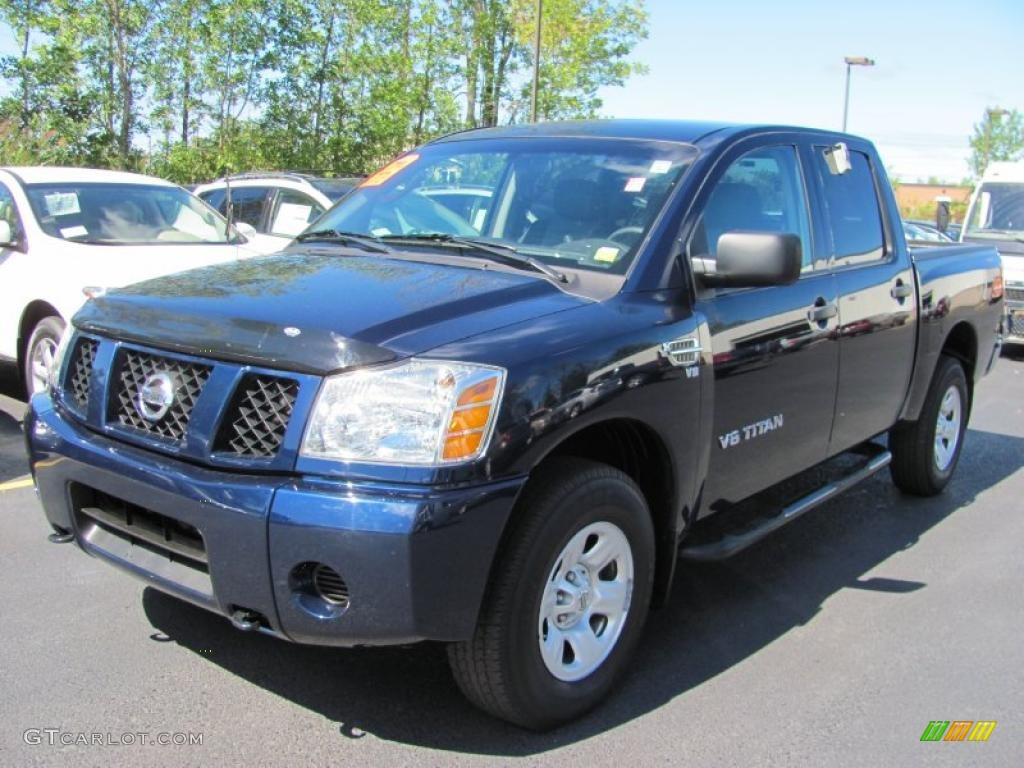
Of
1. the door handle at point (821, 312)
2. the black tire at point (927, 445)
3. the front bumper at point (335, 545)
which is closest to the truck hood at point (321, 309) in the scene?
the front bumper at point (335, 545)

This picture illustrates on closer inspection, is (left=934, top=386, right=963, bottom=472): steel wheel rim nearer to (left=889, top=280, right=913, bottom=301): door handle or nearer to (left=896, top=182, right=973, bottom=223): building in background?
(left=889, top=280, right=913, bottom=301): door handle

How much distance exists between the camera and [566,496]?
280 centimetres

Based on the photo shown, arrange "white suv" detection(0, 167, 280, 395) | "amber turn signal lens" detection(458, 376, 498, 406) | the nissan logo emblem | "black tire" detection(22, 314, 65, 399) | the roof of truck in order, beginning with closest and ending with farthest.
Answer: "amber turn signal lens" detection(458, 376, 498, 406), the nissan logo emblem, the roof of truck, "black tire" detection(22, 314, 65, 399), "white suv" detection(0, 167, 280, 395)

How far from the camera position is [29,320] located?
261 inches

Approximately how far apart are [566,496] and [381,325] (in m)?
0.71

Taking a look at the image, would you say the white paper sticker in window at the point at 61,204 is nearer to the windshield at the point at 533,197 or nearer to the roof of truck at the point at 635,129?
the windshield at the point at 533,197

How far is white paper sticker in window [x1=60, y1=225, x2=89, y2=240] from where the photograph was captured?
6.87 m

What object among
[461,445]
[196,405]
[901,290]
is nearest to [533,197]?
[461,445]

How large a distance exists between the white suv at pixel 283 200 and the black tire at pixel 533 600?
698 cm

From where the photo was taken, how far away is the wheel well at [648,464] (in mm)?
Answer: 3166

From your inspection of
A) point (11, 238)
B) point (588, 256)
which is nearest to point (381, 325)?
point (588, 256)

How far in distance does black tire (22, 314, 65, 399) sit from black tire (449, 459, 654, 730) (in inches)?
180

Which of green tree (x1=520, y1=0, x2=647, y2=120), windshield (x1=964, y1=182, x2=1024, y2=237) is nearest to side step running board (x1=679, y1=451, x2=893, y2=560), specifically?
windshield (x1=964, y1=182, x2=1024, y2=237)

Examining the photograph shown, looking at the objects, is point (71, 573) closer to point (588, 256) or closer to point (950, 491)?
point (588, 256)
